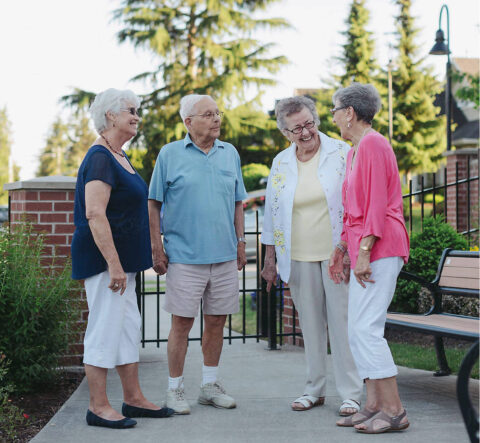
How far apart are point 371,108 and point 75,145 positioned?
7610 centimetres

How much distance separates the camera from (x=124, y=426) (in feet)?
12.2

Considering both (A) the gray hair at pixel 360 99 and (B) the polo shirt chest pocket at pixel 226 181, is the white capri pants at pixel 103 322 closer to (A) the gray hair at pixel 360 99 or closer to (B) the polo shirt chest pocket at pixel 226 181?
(B) the polo shirt chest pocket at pixel 226 181

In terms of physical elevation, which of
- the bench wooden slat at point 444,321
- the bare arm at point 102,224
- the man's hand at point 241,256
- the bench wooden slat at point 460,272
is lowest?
the bench wooden slat at point 444,321

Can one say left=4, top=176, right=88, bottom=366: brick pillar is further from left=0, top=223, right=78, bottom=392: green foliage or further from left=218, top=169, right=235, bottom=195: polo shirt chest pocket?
left=218, top=169, right=235, bottom=195: polo shirt chest pocket

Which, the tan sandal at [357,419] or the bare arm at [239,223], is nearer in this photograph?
the tan sandal at [357,419]

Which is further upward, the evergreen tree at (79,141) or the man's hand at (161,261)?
the evergreen tree at (79,141)

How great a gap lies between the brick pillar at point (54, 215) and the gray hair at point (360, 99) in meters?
2.48

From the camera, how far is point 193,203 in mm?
4074

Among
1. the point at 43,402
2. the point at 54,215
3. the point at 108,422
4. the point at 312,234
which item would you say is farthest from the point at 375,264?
the point at 54,215

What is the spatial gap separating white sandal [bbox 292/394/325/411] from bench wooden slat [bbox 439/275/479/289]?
145 centimetres

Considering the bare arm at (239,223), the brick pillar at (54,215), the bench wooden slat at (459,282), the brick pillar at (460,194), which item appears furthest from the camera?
the brick pillar at (460,194)

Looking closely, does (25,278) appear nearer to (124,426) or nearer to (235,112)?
(124,426)

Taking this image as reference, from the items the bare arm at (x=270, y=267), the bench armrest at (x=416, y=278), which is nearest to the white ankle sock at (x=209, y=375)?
the bare arm at (x=270, y=267)

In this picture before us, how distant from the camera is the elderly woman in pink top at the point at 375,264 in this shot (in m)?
3.50
